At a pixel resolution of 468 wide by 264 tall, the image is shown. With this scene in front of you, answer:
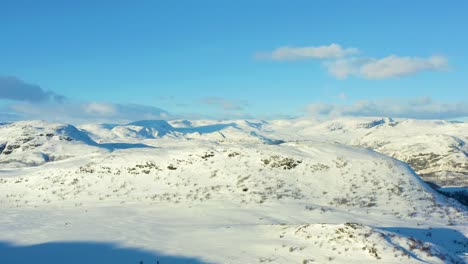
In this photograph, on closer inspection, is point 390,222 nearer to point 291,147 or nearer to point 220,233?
point 220,233

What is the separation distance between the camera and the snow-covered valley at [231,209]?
21094 millimetres

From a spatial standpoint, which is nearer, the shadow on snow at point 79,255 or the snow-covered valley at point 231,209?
the shadow on snow at point 79,255

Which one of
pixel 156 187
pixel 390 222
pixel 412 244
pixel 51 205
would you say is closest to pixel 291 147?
pixel 156 187

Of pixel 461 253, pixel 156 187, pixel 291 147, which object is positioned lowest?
pixel 461 253

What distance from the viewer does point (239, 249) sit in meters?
21.6

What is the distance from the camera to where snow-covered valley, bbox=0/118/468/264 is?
2109cm

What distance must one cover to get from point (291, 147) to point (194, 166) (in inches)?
476

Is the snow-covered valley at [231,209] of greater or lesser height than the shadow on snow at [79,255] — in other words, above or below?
above

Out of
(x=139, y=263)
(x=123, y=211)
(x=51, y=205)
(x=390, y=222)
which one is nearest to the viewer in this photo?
(x=139, y=263)

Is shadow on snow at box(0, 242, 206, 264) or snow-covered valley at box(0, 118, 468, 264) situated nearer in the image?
shadow on snow at box(0, 242, 206, 264)

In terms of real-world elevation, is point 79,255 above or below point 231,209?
below

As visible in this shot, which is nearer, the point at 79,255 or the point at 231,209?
the point at 79,255

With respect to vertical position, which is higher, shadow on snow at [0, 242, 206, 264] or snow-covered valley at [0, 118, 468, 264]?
snow-covered valley at [0, 118, 468, 264]

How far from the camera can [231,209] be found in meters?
33.8
